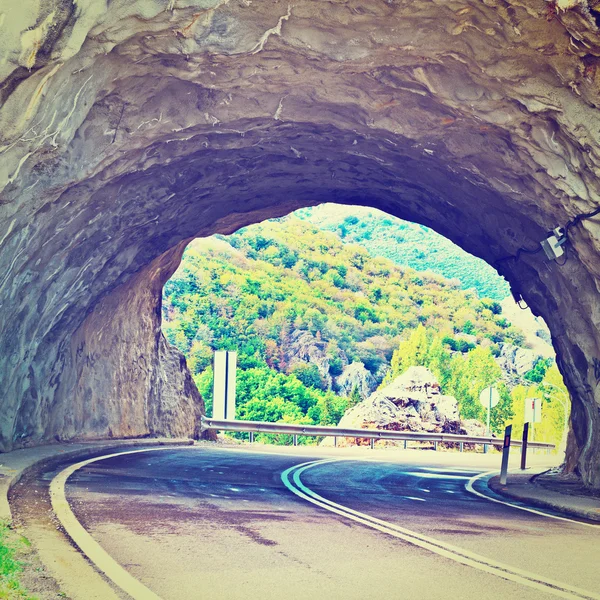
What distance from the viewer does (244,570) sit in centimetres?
734

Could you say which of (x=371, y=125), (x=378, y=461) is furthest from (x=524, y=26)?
(x=378, y=461)

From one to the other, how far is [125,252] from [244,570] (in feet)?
43.8

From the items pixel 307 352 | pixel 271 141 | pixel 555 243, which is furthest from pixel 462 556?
pixel 307 352

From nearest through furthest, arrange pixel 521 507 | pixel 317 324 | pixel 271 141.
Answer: pixel 521 507, pixel 271 141, pixel 317 324

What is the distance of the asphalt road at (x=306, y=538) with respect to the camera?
692 centimetres

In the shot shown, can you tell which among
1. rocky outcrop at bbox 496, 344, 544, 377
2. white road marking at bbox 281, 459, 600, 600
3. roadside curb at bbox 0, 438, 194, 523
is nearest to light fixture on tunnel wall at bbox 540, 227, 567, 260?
white road marking at bbox 281, 459, 600, 600

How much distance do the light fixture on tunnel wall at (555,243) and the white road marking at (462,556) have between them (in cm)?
601

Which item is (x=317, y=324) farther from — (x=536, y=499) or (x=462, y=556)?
(x=462, y=556)

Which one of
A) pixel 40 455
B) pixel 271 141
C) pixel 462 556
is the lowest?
pixel 462 556

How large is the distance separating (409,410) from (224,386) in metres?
8.85

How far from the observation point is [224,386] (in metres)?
30.3

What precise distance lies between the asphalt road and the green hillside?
136 metres

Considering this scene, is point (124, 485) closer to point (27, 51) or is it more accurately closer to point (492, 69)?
point (27, 51)

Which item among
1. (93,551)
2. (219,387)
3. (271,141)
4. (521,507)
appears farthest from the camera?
(219,387)
